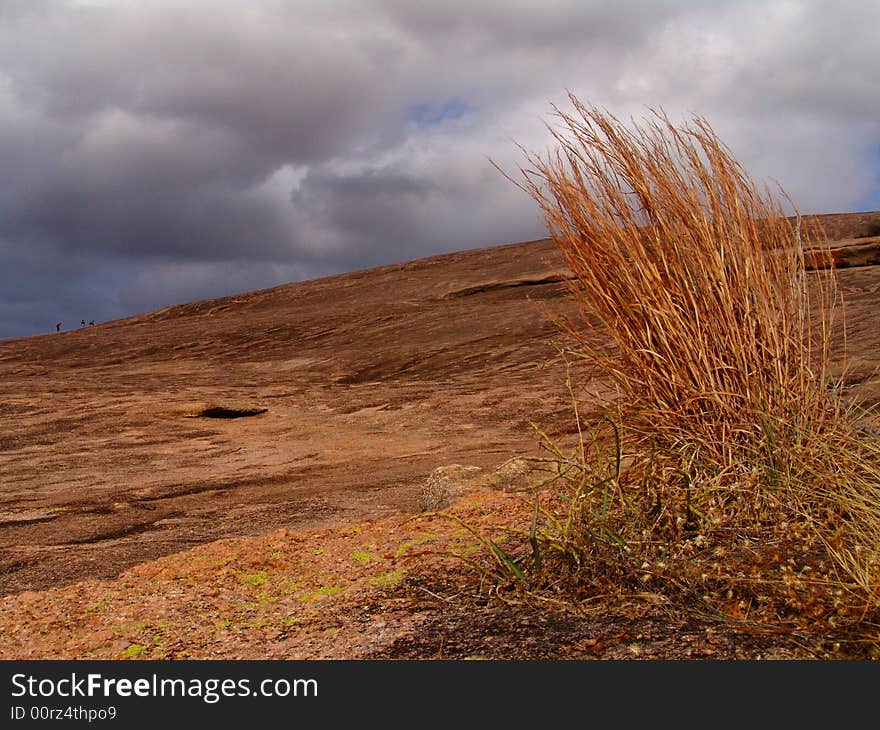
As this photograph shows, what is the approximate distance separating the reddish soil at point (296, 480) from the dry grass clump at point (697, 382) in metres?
0.38

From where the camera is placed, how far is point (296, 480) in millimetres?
6273

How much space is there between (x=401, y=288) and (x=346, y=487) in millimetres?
14337

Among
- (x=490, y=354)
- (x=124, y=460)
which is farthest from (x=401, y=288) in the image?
(x=124, y=460)

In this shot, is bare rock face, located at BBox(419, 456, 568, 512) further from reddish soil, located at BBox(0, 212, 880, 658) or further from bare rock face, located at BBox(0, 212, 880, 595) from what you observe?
reddish soil, located at BBox(0, 212, 880, 658)

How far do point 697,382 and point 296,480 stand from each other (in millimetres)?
3866

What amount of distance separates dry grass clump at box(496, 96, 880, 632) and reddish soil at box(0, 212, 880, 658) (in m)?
0.38

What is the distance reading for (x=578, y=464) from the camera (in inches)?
111

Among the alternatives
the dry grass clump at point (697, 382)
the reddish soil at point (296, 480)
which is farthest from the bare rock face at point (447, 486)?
the dry grass clump at point (697, 382)

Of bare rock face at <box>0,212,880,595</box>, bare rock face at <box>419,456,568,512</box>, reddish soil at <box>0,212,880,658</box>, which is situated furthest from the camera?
bare rock face at <box>0,212,880,595</box>

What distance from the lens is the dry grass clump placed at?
2695mm

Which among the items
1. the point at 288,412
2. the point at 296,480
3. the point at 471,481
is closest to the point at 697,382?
→ the point at 471,481

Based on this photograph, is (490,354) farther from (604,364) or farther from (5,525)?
(604,364)

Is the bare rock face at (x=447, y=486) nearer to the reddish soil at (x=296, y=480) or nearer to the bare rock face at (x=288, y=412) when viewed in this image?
the bare rock face at (x=288, y=412)

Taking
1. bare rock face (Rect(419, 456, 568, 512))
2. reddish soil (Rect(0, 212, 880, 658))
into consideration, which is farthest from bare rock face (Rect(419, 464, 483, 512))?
reddish soil (Rect(0, 212, 880, 658))
